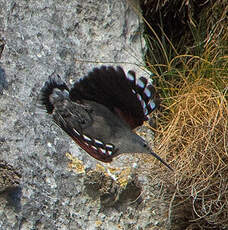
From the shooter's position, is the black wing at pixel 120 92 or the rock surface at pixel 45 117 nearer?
the black wing at pixel 120 92

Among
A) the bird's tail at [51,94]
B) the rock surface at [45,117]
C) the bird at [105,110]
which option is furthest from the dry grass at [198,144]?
the bird's tail at [51,94]

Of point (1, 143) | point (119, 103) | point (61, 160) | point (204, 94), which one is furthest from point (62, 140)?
point (204, 94)

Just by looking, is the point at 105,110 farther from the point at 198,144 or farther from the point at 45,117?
the point at 198,144

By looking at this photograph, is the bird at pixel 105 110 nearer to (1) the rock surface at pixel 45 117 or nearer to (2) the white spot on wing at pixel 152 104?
(2) the white spot on wing at pixel 152 104

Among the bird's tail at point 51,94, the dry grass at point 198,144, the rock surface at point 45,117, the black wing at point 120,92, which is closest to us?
the black wing at point 120,92

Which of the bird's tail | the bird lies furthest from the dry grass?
the bird's tail

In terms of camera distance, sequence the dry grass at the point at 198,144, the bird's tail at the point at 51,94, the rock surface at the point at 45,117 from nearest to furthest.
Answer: the bird's tail at the point at 51,94 → the rock surface at the point at 45,117 → the dry grass at the point at 198,144

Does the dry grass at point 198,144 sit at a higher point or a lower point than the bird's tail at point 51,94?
lower
